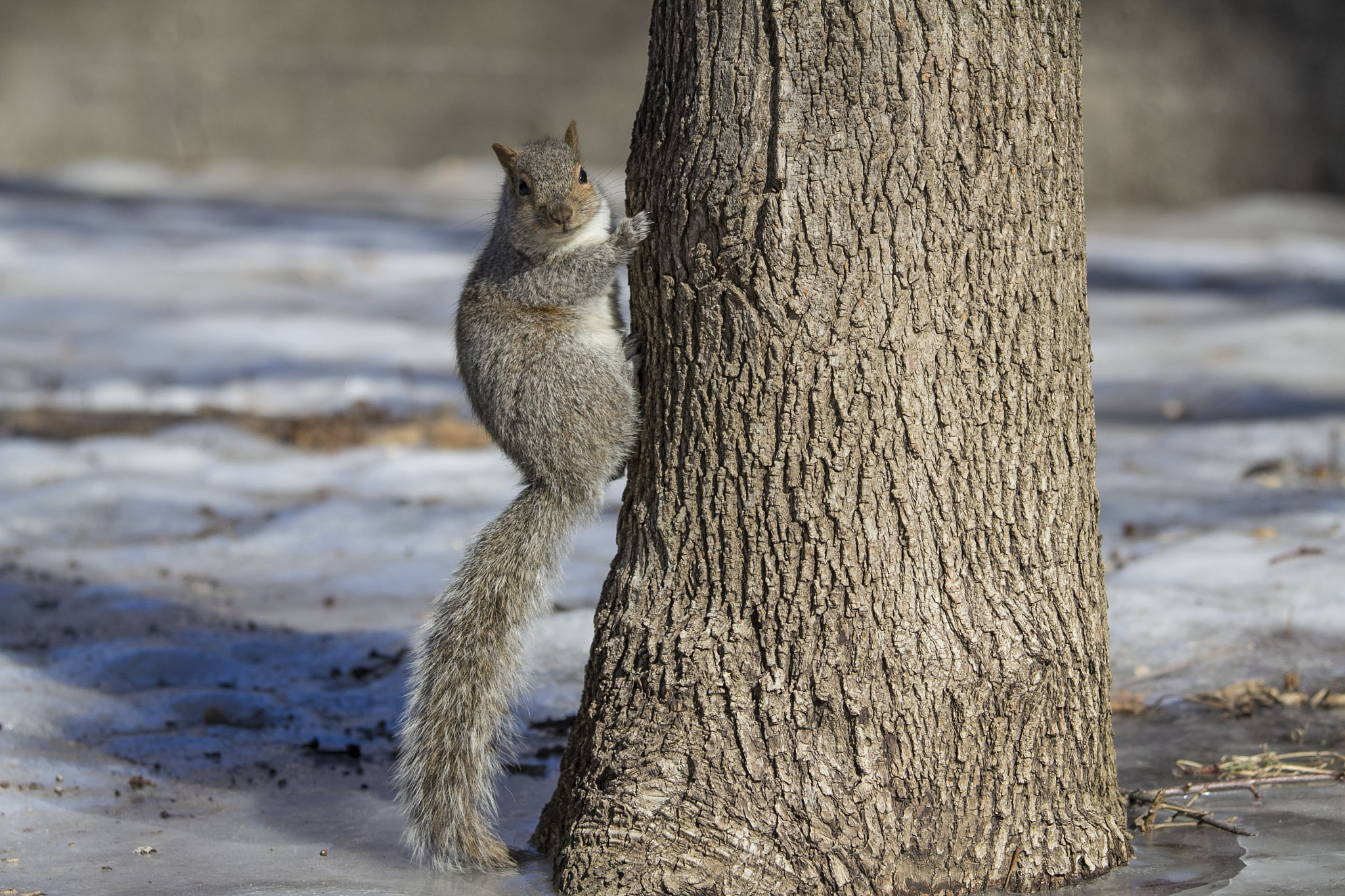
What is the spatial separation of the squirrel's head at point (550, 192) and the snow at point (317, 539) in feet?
2.65

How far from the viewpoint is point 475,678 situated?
7.61ft

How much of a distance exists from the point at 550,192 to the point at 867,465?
34.9 inches

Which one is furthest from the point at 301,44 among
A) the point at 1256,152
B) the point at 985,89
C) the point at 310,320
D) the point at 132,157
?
the point at 985,89

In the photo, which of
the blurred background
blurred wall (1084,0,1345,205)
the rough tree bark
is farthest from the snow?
blurred wall (1084,0,1345,205)

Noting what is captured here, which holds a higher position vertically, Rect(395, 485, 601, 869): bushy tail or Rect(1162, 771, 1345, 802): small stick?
Rect(395, 485, 601, 869): bushy tail

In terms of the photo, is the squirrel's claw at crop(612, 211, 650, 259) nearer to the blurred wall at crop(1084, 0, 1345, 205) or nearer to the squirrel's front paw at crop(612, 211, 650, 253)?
the squirrel's front paw at crop(612, 211, 650, 253)

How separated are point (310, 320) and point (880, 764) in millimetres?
5444

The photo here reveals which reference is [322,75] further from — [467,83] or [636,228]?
[636,228]

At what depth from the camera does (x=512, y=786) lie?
107 inches

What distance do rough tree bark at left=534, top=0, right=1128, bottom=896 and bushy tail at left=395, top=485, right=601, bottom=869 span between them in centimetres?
21

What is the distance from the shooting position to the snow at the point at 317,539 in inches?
99.0

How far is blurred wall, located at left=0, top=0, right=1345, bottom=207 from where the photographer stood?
9734 millimetres

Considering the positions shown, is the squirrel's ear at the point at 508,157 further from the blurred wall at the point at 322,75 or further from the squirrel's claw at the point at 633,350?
the blurred wall at the point at 322,75

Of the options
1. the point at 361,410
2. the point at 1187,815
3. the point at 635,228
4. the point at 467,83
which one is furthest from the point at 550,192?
the point at 467,83
